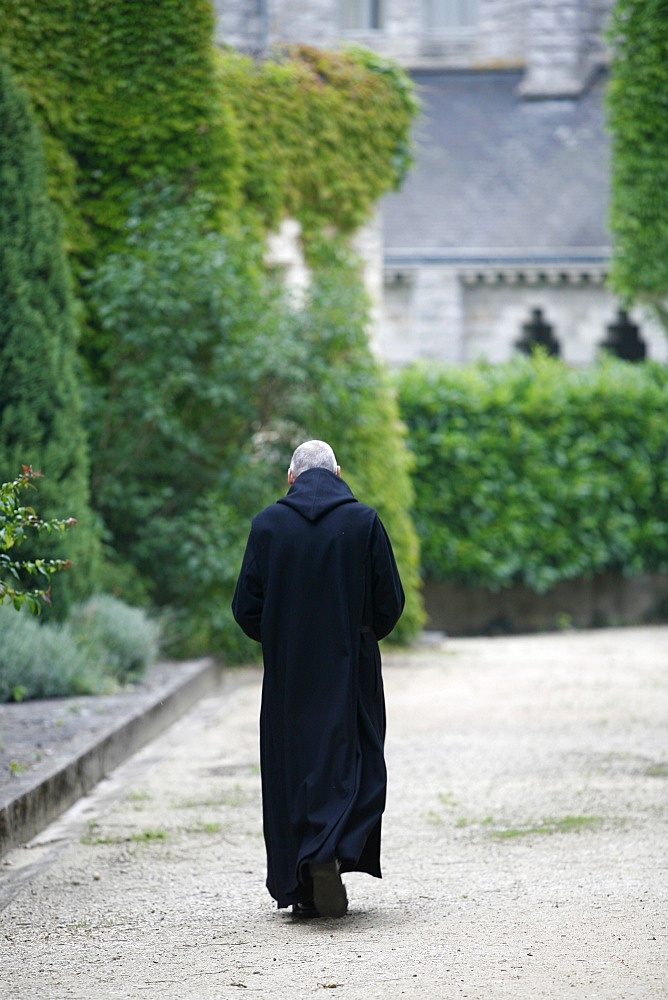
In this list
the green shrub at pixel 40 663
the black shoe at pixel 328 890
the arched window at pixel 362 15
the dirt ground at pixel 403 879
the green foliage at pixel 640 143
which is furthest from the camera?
the arched window at pixel 362 15

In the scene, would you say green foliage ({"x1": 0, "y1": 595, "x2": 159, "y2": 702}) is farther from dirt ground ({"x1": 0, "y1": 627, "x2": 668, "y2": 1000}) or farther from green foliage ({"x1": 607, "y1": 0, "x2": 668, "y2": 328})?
green foliage ({"x1": 607, "y1": 0, "x2": 668, "y2": 328})

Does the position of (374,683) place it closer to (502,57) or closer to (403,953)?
(403,953)

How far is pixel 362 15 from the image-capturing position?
32.2m

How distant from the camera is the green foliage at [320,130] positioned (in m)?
13.7

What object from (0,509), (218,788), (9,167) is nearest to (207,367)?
(9,167)

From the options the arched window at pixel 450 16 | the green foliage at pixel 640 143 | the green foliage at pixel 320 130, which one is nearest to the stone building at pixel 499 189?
the arched window at pixel 450 16

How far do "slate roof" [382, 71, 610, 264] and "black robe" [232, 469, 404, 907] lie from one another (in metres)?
20.6

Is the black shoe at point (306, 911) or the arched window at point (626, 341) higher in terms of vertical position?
the arched window at point (626, 341)

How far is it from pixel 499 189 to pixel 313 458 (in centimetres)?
2275

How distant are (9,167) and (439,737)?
15.5 ft

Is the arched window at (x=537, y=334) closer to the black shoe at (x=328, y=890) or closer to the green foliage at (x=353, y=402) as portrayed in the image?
the green foliage at (x=353, y=402)

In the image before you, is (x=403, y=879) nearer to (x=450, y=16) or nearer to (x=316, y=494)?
(x=316, y=494)

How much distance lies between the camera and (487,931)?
487cm

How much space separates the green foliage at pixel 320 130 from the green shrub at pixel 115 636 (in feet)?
15.4
